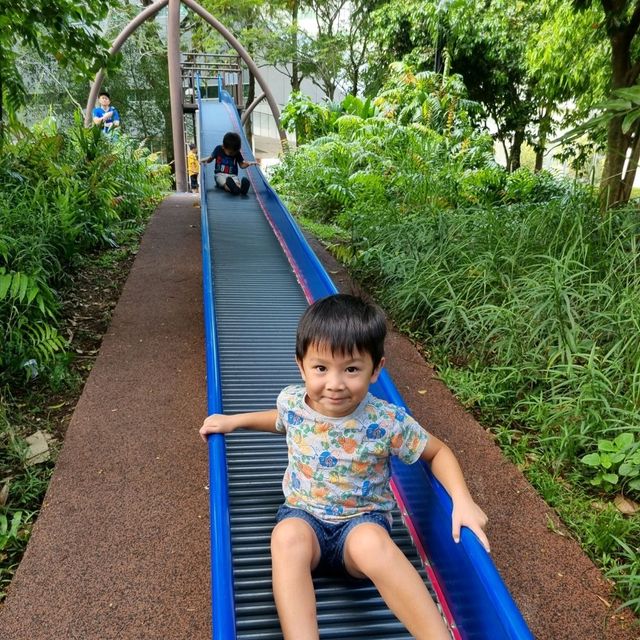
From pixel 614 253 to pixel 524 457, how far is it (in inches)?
64.8

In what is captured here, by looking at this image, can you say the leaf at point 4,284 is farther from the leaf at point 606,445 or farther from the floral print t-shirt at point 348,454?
the leaf at point 606,445

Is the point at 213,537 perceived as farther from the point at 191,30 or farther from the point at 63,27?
the point at 191,30

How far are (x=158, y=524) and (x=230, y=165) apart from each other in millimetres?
6611

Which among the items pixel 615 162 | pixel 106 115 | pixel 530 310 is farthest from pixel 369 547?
pixel 106 115

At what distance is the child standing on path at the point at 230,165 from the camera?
8.10 meters

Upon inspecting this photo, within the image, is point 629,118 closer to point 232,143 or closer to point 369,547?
point 369,547

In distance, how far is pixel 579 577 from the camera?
2287 millimetres

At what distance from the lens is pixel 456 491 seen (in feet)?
5.65

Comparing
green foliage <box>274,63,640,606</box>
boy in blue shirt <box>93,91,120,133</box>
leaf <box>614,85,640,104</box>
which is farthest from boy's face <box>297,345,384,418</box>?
boy in blue shirt <box>93,91,120,133</box>

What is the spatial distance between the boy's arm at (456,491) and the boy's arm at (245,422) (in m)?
0.55

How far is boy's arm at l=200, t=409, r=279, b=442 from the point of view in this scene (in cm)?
202

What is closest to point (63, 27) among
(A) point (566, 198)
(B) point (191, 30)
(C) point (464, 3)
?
(A) point (566, 198)

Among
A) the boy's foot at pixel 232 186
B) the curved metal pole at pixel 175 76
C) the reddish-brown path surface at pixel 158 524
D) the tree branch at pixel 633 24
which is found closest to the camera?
the reddish-brown path surface at pixel 158 524

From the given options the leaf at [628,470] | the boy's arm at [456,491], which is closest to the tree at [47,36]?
the boy's arm at [456,491]
